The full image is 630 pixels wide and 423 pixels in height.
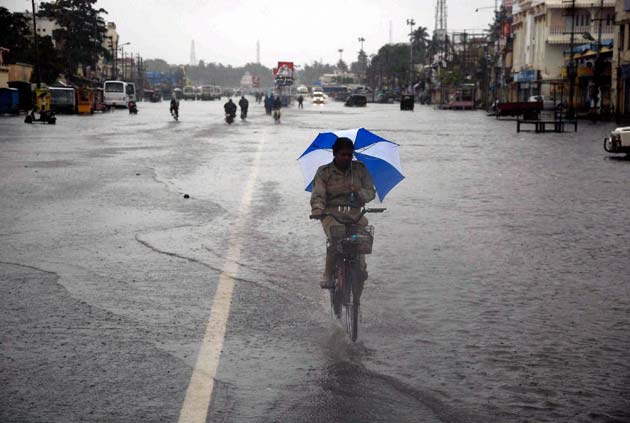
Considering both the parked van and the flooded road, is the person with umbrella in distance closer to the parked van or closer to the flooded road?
the flooded road

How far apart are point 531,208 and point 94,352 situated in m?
9.37

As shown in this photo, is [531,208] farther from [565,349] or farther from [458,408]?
[458,408]

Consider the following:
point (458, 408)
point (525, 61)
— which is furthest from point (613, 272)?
point (525, 61)

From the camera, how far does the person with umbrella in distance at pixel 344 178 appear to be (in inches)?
273

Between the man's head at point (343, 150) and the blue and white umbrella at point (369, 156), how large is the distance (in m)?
0.29

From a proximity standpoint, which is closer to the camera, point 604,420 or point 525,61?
point 604,420

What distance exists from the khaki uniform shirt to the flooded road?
0.91 metres

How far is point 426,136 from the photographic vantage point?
38094mm

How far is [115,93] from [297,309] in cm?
7981

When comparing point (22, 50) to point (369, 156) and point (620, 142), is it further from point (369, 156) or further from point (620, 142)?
point (369, 156)

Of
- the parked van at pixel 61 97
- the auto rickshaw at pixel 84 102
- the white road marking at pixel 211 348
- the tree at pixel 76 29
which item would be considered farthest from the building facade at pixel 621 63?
the tree at pixel 76 29

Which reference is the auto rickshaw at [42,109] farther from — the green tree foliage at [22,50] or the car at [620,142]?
the green tree foliage at [22,50]

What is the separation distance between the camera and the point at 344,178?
23.1 ft

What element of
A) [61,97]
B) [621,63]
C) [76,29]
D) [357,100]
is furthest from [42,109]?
[76,29]
